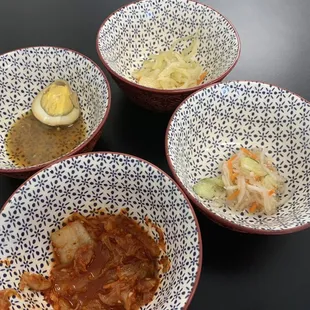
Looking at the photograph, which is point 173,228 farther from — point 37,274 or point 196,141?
point 196,141

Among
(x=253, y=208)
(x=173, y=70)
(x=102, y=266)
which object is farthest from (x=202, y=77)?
(x=102, y=266)

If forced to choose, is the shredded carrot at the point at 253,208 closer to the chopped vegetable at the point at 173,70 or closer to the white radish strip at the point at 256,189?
the white radish strip at the point at 256,189

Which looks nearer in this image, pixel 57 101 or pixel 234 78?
pixel 57 101

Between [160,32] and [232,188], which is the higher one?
[160,32]

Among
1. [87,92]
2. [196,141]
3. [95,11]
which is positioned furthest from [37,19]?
[196,141]

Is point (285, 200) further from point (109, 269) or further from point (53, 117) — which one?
point (53, 117)

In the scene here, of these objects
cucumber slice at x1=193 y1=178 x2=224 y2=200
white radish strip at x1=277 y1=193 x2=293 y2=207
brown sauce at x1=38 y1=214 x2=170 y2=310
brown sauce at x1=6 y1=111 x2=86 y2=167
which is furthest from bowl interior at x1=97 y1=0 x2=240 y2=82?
brown sauce at x1=38 y1=214 x2=170 y2=310
